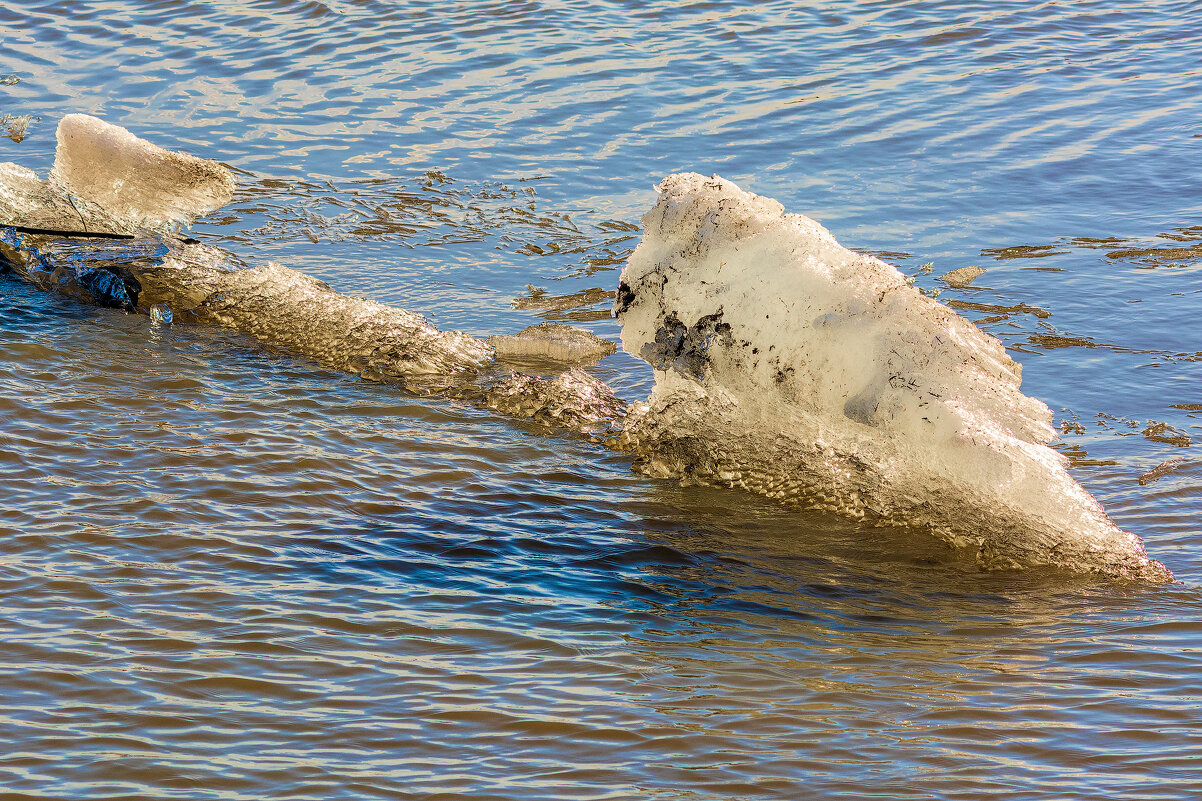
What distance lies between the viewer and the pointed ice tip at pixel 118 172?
7.62 meters

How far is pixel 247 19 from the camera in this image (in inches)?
563

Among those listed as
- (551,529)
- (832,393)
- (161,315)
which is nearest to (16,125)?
(161,315)

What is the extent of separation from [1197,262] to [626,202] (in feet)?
13.5

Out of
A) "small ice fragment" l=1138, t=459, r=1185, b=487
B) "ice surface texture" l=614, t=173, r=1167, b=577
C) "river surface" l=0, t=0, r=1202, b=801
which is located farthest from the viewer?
"small ice fragment" l=1138, t=459, r=1185, b=487

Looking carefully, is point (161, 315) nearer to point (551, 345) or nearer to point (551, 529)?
point (551, 345)

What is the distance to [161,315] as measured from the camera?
6.81 metres

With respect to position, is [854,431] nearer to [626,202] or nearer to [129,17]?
[626,202]

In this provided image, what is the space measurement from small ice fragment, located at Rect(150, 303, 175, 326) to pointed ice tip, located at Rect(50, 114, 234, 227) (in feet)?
3.53

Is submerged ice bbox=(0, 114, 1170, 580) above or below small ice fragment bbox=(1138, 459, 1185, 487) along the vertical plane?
above

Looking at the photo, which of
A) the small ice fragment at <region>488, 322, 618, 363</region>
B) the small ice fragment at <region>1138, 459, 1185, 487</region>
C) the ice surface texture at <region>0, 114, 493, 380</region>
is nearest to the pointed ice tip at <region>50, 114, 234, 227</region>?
the ice surface texture at <region>0, 114, 493, 380</region>

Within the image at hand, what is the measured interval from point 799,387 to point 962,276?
3266mm

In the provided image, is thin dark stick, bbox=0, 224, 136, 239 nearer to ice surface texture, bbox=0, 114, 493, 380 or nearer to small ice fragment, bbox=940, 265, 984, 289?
ice surface texture, bbox=0, 114, 493, 380

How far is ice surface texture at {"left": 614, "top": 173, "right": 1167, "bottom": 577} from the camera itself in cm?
447

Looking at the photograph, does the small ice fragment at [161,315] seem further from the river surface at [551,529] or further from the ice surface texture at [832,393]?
the ice surface texture at [832,393]
